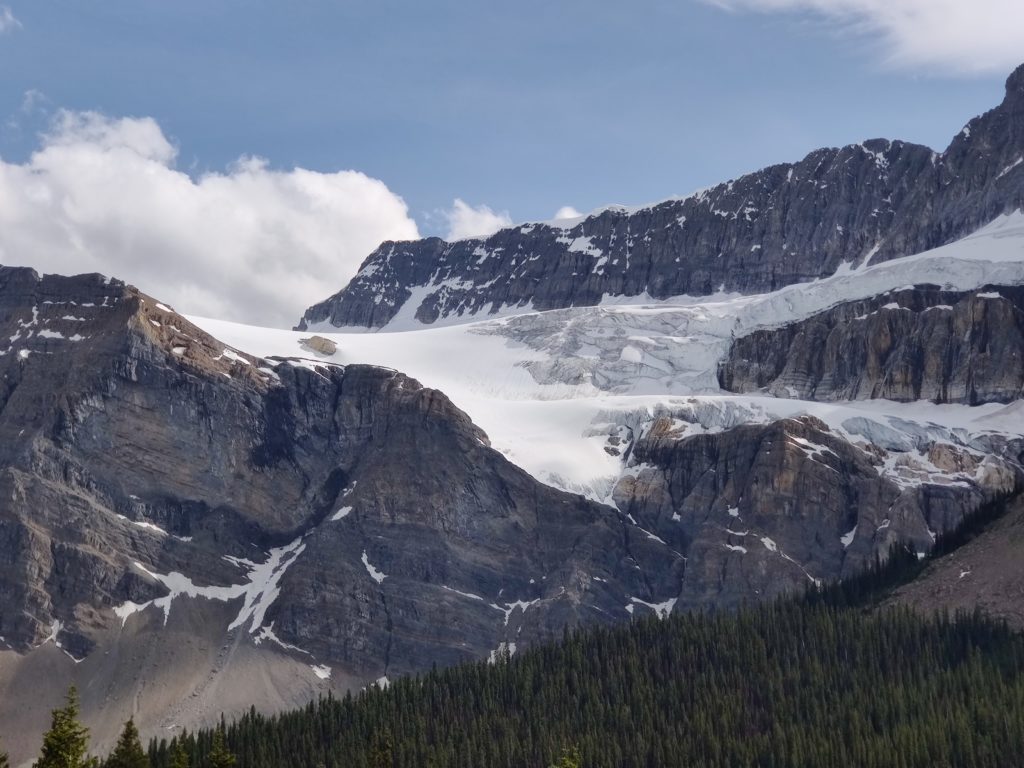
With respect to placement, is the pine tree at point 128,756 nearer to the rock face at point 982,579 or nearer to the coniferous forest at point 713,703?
A: the coniferous forest at point 713,703

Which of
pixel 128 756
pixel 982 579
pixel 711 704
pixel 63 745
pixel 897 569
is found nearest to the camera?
pixel 63 745

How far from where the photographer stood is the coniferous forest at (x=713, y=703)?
409 feet

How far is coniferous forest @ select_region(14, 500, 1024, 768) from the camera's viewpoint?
409 feet

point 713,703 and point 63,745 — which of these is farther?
point 713,703

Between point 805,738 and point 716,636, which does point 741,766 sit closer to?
point 805,738

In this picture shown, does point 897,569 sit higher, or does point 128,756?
point 897,569

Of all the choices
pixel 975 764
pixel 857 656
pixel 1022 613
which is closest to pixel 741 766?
pixel 975 764

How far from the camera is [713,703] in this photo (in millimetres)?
139500

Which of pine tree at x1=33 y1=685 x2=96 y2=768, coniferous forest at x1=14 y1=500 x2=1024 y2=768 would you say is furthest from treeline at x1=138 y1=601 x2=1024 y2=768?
pine tree at x1=33 y1=685 x2=96 y2=768

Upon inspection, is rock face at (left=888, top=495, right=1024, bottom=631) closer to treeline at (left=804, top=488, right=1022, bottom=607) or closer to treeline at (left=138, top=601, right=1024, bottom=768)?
treeline at (left=804, top=488, right=1022, bottom=607)

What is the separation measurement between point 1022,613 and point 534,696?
4543 centimetres

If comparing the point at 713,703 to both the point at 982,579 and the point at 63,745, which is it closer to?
the point at 982,579

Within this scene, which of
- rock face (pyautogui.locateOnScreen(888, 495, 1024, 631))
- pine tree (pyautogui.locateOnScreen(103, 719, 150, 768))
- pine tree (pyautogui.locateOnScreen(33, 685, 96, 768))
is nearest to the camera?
pine tree (pyautogui.locateOnScreen(33, 685, 96, 768))

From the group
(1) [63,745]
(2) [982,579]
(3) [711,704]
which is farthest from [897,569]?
(1) [63,745]
